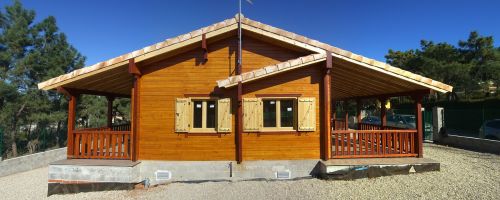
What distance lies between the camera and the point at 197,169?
29.4 feet

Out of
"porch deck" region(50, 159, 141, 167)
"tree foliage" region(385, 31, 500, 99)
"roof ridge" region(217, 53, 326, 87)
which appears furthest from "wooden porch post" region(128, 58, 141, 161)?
"tree foliage" region(385, 31, 500, 99)

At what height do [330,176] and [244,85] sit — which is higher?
[244,85]

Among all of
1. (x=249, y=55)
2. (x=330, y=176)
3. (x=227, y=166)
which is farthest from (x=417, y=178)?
(x=249, y=55)

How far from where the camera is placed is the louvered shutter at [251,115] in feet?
29.6

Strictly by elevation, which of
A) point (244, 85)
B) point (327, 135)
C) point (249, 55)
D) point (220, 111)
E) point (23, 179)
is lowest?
point (23, 179)

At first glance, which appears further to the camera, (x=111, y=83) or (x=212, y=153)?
(x=111, y=83)

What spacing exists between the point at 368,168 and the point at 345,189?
1.27 m

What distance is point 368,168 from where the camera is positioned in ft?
27.8

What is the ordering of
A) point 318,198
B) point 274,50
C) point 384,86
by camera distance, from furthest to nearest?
point 384,86 → point 274,50 → point 318,198

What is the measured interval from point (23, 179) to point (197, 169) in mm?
7238

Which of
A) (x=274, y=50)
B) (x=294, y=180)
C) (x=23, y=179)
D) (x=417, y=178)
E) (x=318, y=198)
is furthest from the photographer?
(x=23, y=179)

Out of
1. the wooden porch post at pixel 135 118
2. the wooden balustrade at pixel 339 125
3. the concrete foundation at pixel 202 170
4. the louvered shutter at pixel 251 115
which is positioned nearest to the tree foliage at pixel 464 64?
the wooden balustrade at pixel 339 125

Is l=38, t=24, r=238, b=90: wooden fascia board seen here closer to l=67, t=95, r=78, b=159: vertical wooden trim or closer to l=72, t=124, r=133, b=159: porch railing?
l=67, t=95, r=78, b=159: vertical wooden trim

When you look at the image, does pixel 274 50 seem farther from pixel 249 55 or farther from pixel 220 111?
pixel 220 111
